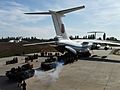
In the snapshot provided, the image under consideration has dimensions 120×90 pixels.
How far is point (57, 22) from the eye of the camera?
154 feet

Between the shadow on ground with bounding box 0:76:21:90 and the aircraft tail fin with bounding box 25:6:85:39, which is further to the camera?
the aircraft tail fin with bounding box 25:6:85:39

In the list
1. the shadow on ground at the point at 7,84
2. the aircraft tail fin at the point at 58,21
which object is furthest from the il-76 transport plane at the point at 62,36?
the shadow on ground at the point at 7,84

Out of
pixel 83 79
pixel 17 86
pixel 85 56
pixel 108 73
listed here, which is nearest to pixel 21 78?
pixel 17 86

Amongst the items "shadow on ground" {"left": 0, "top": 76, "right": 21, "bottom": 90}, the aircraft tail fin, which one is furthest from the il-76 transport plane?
"shadow on ground" {"left": 0, "top": 76, "right": 21, "bottom": 90}

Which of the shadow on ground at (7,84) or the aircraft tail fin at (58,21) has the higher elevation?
the aircraft tail fin at (58,21)

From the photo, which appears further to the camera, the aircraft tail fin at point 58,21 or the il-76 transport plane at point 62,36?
the aircraft tail fin at point 58,21

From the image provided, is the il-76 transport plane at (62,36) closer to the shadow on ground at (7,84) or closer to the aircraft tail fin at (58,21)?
the aircraft tail fin at (58,21)

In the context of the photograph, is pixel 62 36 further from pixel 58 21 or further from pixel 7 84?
pixel 7 84

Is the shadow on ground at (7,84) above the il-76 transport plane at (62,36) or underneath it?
underneath

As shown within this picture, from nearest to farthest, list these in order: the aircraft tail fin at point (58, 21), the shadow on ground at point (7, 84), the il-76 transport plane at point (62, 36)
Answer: the shadow on ground at point (7, 84)
the il-76 transport plane at point (62, 36)
the aircraft tail fin at point (58, 21)

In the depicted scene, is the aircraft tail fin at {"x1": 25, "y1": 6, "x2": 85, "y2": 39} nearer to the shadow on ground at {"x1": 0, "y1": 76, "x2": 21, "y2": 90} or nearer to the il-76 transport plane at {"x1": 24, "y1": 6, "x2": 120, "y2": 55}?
the il-76 transport plane at {"x1": 24, "y1": 6, "x2": 120, "y2": 55}

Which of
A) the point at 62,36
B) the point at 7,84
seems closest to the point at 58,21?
the point at 62,36

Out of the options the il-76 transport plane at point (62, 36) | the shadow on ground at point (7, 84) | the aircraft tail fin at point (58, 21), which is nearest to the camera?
the shadow on ground at point (7, 84)

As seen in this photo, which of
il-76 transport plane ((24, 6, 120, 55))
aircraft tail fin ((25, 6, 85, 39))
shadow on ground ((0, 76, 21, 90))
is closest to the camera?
shadow on ground ((0, 76, 21, 90))
